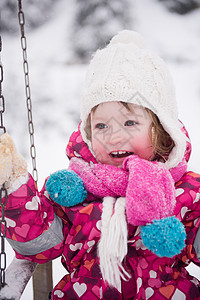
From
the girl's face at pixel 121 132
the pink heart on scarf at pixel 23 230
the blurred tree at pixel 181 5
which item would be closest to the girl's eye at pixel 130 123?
A: the girl's face at pixel 121 132

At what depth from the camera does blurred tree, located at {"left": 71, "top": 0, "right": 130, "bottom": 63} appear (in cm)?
190

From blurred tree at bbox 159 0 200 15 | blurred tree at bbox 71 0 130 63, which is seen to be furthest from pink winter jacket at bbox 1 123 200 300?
blurred tree at bbox 159 0 200 15

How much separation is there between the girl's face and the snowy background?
41.5 inches

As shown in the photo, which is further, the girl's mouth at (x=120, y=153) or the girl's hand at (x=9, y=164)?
the girl's mouth at (x=120, y=153)

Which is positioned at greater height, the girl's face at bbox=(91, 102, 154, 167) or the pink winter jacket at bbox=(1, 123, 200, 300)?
the girl's face at bbox=(91, 102, 154, 167)

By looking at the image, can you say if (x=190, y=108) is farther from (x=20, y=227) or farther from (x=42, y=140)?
(x=20, y=227)

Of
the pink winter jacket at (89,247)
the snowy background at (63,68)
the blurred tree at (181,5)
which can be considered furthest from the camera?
the snowy background at (63,68)

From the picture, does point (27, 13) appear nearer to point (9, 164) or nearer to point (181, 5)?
point (181, 5)

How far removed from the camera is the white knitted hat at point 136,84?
32.2 inches

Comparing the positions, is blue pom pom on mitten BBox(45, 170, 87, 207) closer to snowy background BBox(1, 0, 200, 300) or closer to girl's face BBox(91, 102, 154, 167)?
girl's face BBox(91, 102, 154, 167)

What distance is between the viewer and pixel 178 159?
2.80 ft

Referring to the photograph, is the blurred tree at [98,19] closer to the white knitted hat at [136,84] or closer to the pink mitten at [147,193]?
the white knitted hat at [136,84]

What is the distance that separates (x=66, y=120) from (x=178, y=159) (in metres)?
1.52

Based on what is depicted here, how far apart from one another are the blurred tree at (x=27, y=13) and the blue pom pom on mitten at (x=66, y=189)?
1434mm
